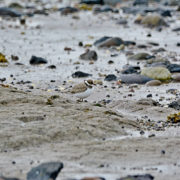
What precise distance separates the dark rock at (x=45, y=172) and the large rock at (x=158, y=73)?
5389mm

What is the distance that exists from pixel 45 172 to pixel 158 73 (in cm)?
565

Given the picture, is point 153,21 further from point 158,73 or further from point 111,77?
point 111,77

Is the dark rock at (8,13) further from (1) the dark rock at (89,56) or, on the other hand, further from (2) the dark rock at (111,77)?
(2) the dark rock at (111,77)

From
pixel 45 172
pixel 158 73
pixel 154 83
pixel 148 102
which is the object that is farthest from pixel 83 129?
pixel 158 73

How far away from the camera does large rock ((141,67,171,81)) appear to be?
372 inches

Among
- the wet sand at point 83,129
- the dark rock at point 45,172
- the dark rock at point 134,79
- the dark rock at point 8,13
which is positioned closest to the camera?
the dark rock at point 45,172

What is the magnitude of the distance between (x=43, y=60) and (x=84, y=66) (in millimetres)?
943

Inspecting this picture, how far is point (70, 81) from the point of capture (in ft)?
30.8

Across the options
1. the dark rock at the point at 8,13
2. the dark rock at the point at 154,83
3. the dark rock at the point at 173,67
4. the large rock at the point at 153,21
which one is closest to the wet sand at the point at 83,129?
the dark rock at the point at 154,83

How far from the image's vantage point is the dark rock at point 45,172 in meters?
4.17

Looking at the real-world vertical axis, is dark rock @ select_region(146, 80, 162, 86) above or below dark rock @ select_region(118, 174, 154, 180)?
below

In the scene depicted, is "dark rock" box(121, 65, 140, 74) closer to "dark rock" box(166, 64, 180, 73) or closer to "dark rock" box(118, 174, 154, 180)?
"dark rock" box(166, 64, 180, 73)

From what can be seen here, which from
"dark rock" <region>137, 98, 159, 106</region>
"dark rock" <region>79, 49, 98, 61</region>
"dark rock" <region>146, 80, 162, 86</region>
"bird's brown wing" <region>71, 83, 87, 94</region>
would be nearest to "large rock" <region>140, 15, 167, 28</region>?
"dark rock" <region>79, 49, 98, 61</region>

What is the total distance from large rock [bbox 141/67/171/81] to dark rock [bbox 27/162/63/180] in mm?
5389
